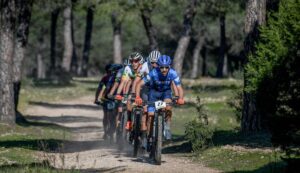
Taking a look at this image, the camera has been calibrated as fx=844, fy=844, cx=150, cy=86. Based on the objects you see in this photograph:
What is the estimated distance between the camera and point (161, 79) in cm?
1555

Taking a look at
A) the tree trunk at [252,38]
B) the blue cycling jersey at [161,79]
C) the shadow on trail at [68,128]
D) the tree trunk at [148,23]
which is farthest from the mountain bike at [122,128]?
the tree trunk at [148,23]

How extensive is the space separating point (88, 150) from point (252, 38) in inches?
182

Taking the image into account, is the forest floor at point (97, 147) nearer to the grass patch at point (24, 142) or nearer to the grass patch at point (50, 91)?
the grass patch at point (24, 142)

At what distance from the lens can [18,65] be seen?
25.5m

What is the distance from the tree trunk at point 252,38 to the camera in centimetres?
1777

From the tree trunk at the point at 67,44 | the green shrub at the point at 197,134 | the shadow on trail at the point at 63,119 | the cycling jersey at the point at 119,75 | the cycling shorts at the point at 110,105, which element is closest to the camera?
the green shrub at the point at 197,134

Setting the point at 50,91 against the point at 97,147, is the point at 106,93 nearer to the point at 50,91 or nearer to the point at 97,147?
the point at 97,147

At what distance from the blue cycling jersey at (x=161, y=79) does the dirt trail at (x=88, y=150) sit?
4.49ft

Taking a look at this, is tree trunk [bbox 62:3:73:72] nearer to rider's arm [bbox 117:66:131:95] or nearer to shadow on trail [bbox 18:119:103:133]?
shadow on trail [bbox 18:119:103:133]

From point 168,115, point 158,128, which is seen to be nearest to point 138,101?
point 168,115

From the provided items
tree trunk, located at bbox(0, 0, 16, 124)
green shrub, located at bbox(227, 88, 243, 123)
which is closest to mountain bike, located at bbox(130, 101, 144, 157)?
green shrub, located at bbox(227, 88, 243, 123)

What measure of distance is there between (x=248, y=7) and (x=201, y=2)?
26303mm

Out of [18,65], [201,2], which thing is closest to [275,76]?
[18,65]

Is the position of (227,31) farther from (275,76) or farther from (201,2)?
(275,76)
